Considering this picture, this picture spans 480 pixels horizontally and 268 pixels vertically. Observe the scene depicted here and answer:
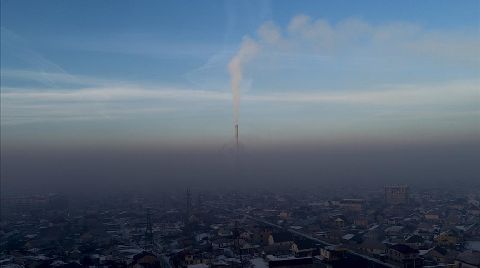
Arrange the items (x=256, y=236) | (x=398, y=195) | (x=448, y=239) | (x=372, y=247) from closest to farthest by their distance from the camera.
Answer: (x=372, y=247) → (x=448, y=239) → (x=256, y=236) → (x=398, y=195)

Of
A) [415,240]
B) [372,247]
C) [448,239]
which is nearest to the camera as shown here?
[372,247]

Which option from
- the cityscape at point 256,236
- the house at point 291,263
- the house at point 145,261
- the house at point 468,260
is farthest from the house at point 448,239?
the house at point 145,261

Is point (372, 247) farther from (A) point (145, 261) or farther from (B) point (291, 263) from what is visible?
(A) point (145, 261)

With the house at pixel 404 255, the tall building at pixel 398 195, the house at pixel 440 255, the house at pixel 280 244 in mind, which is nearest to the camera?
the house at pixel 404 255

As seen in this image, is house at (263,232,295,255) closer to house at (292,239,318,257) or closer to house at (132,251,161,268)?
house at (292,239,318,257)

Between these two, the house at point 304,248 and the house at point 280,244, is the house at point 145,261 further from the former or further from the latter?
the house at point 304,248

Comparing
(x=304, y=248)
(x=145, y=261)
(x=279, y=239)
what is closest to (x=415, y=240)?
(x=304, y=248)

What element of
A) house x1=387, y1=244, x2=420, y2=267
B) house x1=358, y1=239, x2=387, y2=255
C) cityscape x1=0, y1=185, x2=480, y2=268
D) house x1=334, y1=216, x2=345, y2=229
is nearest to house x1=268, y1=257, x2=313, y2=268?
cityscape x1=0, y1=185, x2=480, y2=268

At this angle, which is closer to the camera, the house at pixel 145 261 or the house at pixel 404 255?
the house at pixel 404 255

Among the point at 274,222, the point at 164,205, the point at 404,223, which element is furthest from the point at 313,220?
the point at 164,205

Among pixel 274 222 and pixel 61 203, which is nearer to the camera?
pixel 274 222

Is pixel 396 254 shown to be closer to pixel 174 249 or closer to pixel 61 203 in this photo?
pixel 174 249
